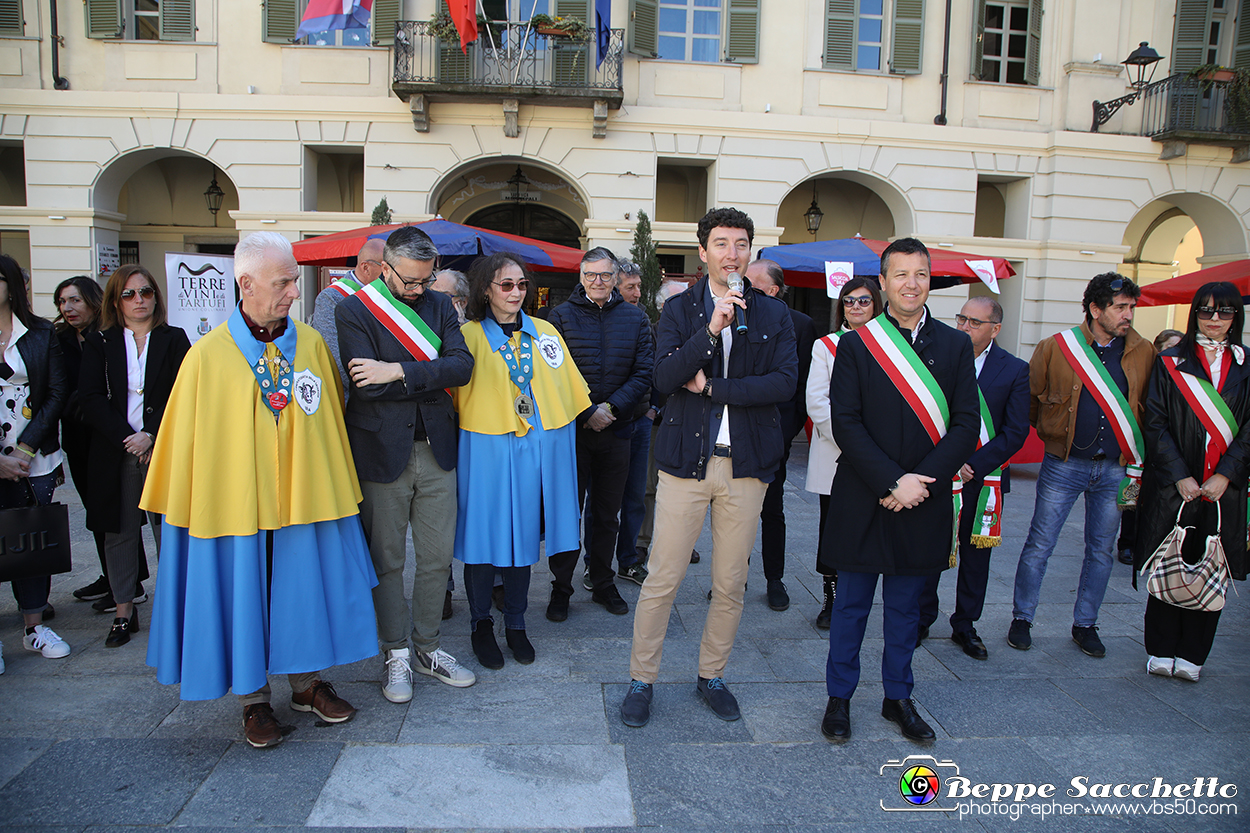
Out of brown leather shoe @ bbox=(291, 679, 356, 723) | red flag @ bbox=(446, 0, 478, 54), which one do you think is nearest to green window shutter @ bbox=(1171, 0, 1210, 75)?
red flag @ bbox=(446, 0, 478, 54)

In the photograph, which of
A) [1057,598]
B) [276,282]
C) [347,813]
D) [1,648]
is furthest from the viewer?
[1057,598]

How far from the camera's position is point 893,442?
3.04 m

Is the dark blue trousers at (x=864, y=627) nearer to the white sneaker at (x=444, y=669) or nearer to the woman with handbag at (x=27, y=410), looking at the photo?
the white sneaker at (x=444, y=669)

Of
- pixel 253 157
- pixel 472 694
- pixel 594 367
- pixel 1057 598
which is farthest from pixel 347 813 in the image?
pixel 253 157

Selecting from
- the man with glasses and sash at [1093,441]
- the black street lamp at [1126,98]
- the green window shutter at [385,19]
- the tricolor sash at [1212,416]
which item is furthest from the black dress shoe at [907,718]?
the black street lamp at [1126,98]

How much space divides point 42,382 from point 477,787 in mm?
3078

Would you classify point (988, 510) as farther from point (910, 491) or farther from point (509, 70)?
point (509, 70)

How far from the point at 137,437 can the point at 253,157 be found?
10108 millimetres

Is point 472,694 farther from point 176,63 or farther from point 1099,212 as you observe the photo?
point 1099,212

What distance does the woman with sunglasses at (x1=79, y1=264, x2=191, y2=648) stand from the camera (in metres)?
3.86

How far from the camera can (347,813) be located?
2.54 meters

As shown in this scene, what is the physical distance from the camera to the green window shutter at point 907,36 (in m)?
12.9

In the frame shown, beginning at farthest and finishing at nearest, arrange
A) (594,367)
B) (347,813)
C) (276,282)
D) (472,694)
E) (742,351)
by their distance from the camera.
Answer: (594,367), (472,694), (742,351), (276,282), (347,813)

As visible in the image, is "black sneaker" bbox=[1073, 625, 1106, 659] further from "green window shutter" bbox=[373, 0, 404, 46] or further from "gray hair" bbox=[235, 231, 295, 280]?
"green window shutter" bbox=[373, 0, 404, 46]
